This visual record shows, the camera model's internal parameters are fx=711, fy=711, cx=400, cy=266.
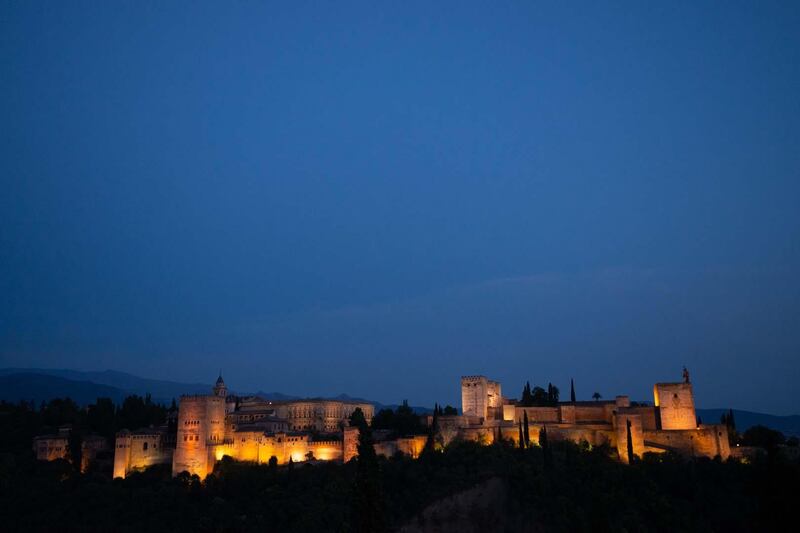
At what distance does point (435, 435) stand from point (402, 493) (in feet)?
29.2

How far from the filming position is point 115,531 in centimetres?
5019

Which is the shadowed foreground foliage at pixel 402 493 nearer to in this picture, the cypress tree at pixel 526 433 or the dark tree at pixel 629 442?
the dark tree at pixel 629 442

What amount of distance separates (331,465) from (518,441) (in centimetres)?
1653

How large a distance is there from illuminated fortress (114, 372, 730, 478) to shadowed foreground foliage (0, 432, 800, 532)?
5.97 ft

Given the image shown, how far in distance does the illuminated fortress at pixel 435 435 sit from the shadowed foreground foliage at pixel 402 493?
1.82 metres

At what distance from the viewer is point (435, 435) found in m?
63.8

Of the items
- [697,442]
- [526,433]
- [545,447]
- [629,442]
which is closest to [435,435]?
[526,433]

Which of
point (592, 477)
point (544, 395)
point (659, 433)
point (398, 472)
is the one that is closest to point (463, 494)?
point (398, 472)

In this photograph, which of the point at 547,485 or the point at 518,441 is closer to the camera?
the point at 547,485

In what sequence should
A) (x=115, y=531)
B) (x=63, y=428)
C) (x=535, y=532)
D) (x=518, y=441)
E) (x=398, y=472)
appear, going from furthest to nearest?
1. (x=63, y=428)
2. (x=518, y=441)
3. (x=398, y=472)
4. (x=535, y=532)
5. (x=115, y=531)

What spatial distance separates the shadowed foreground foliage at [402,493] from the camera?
50312mm

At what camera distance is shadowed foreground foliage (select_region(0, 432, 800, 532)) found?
5031 centimetres

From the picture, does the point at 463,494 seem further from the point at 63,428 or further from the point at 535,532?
the point at 63,428

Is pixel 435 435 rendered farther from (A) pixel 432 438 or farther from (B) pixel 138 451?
(B) pixel 138 451
